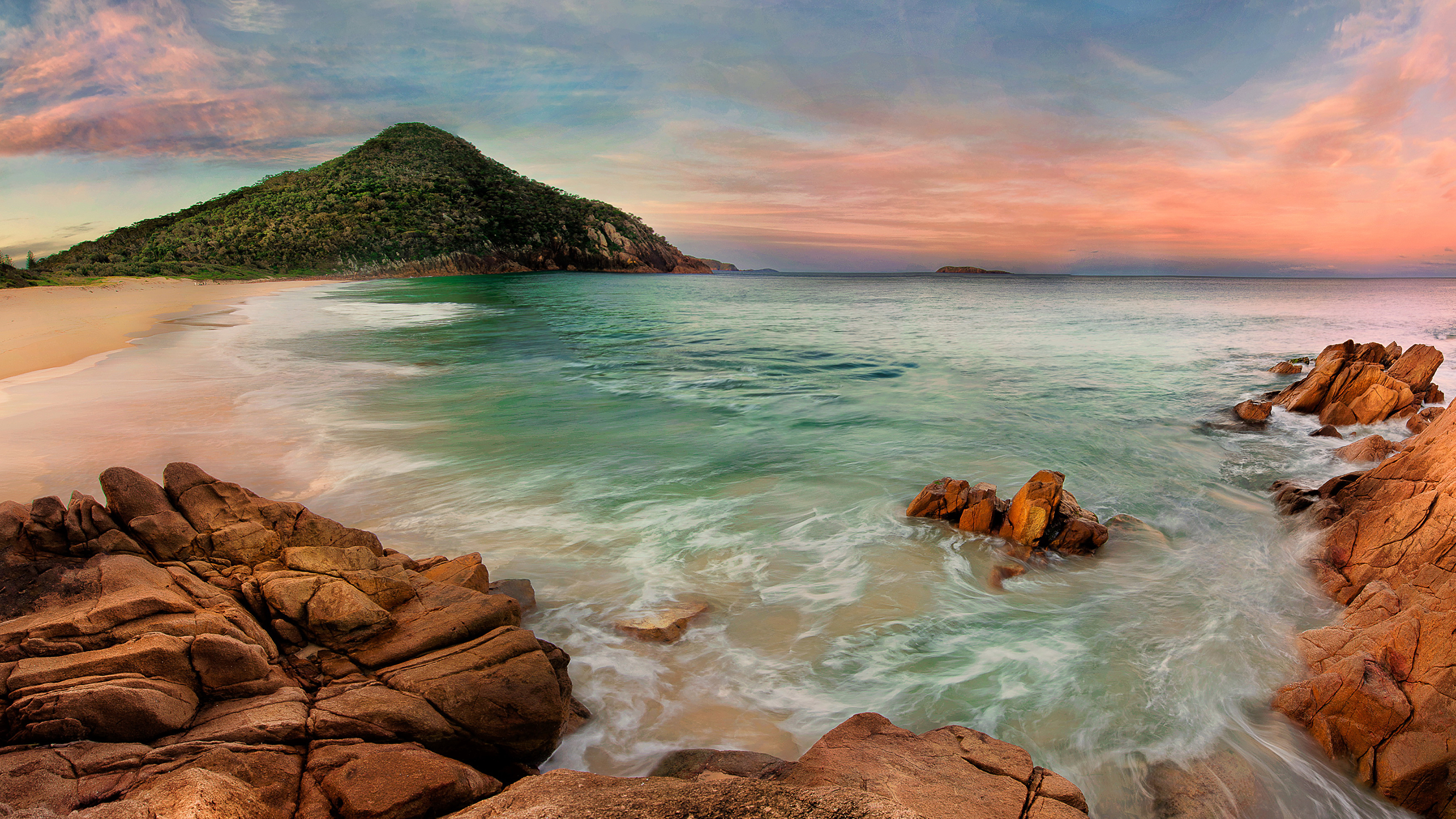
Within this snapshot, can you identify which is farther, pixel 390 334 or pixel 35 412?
pixel 390 334

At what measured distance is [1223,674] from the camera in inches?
174

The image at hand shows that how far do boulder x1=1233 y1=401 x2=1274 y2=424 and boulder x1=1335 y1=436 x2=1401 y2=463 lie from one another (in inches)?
78.7

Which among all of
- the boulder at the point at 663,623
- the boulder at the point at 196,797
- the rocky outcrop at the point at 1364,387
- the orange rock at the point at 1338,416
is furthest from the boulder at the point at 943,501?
the rocky outcrop at the point at 1364,387

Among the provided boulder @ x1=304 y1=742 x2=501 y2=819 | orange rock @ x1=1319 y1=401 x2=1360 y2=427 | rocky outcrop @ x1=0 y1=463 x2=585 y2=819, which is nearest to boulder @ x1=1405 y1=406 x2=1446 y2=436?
orange rock @ x1=1319 y1=401 x2=1360 y2=427

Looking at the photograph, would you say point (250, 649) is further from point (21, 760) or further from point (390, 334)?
point (390, 334)

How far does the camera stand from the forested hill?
57.7 meters

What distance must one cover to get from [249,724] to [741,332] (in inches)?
994

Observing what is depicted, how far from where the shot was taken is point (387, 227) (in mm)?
70312

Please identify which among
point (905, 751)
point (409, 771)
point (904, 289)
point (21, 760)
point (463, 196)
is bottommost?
point (905, 751)

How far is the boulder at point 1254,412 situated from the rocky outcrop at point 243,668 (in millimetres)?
12758

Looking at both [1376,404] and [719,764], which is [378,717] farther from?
[1376,404]

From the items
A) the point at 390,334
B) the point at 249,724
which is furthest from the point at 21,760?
the point at 390,334

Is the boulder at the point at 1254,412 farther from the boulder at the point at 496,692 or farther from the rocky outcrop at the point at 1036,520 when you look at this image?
the boulder at the point at 496,692

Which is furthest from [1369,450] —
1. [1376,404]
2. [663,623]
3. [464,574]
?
[464,574]
